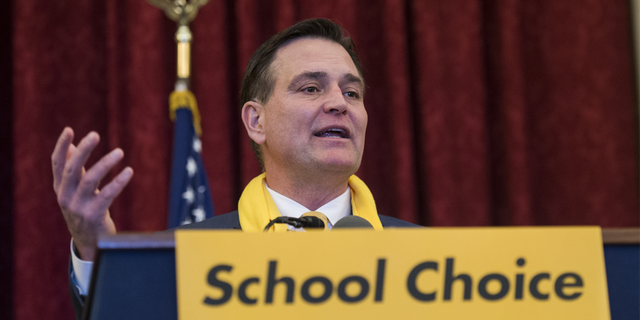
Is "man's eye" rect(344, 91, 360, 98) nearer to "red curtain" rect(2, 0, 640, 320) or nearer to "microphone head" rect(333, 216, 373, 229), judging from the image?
"microphone head" rect(333, 216, 373, 229)

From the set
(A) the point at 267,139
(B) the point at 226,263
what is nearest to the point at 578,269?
(B) the point at 226,263

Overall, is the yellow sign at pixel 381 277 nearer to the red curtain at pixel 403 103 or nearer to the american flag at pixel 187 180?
the american flag at pixel 187 180

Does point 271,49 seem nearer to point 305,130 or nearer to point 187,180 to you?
point 305,130

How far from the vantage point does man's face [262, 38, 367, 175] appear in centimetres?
123

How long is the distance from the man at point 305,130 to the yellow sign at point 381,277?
587 mm

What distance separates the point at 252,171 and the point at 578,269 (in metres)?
1.88

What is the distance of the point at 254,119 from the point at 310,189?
27 cm

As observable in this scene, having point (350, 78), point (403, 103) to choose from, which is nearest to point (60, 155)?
point (350, 78)

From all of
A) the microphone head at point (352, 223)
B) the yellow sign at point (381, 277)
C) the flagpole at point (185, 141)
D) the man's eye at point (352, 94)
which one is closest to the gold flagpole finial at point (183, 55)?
the flagpole at point (185, 141)

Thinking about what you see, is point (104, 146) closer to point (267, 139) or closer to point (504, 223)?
point (267, 139)

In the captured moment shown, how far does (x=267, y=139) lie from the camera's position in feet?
4.43

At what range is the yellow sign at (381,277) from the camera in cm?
50

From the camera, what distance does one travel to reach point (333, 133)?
1.27 m

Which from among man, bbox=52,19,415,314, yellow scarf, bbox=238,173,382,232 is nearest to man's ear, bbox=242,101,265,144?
man, bbox=52,19,415,314
